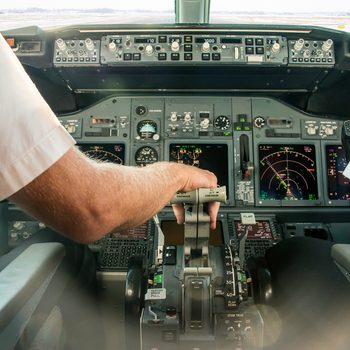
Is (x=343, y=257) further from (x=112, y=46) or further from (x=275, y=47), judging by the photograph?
(x=112, y=46)

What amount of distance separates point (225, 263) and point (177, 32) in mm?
1662

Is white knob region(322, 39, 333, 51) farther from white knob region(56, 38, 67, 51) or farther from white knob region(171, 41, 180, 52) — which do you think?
white knob region(56, 38, 67, 51)

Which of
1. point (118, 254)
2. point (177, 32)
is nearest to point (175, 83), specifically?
point (177, 32)

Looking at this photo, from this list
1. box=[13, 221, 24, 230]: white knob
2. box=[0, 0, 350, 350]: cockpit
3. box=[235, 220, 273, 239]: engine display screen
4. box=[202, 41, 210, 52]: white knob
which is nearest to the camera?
A: box=[0, 0, 350, 350]: cockpit

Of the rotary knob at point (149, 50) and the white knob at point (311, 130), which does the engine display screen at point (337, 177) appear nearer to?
the white knob at point (311, 130)

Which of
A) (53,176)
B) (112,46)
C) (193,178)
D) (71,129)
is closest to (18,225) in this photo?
(71,129)

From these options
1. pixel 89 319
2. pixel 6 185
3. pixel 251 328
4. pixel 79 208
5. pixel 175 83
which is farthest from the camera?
pixel 175 83

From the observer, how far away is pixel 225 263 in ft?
6.57

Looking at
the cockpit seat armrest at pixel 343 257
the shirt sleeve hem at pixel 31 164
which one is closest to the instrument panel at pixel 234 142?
the cockpit seat armrest at pixel 343 257

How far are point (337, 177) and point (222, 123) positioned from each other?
38.4 inches

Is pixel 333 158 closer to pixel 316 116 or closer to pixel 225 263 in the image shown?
pixel 316 116

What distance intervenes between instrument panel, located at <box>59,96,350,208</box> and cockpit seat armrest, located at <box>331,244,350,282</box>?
1.66m

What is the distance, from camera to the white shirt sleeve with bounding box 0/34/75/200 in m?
0.85

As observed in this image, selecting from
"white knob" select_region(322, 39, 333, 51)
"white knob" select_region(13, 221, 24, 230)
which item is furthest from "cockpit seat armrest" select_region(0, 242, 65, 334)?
"white knob" select_region(322, 39, 333, 51)
